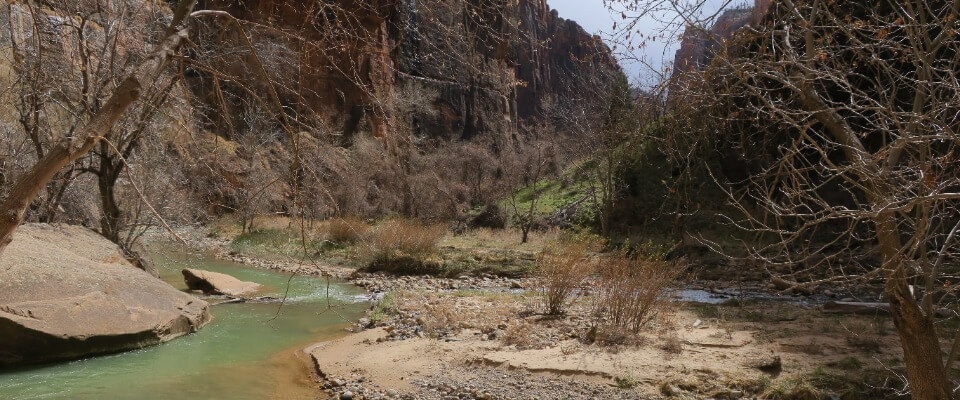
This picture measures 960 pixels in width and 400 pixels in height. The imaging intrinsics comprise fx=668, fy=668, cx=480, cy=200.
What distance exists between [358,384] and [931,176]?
547cm

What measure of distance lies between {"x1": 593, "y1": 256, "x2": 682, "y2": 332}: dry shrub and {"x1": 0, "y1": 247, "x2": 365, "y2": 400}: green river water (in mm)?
3384

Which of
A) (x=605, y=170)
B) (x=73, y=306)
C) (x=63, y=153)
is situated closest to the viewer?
(x=63, y=153)

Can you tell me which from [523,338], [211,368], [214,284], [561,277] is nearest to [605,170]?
[214,284]

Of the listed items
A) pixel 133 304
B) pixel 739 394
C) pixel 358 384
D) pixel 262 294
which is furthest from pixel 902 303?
pixel 262 294

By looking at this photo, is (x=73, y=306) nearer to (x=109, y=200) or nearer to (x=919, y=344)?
(x=109, y=200)

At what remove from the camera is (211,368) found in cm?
749

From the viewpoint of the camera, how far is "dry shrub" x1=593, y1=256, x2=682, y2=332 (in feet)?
26.1

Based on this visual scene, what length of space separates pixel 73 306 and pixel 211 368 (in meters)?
1.81

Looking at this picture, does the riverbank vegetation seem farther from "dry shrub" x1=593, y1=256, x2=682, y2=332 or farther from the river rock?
the river rock

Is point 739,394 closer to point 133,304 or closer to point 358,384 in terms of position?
point 358,384

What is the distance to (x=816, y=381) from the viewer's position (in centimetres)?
618

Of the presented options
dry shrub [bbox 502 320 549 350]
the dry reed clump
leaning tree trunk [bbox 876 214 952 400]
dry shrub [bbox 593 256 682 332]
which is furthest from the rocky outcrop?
the dry reed clump

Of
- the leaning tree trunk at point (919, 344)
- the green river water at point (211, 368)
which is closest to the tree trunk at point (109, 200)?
the green river water at point (211, 368)

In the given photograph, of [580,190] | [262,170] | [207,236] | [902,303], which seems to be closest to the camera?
[902,303]
